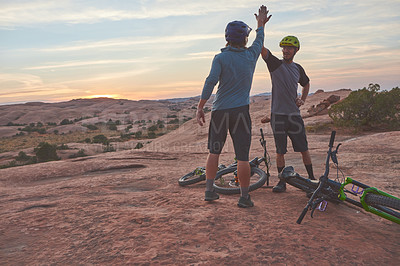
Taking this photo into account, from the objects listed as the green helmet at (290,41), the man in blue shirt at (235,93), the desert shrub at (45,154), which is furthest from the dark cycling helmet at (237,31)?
the desert shrub at (45,154)

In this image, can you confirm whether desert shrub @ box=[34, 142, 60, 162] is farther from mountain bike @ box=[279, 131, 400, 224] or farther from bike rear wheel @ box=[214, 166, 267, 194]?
mountain bike @ box=[279, 131, 400, 224]

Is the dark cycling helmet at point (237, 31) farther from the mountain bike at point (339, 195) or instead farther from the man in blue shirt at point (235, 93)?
the mountain bike at point (339, 195)

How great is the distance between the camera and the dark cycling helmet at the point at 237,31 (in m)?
3.65

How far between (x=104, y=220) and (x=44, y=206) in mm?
1564

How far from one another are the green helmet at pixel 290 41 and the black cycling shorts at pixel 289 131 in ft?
3.41

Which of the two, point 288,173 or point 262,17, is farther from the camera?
point 262,17

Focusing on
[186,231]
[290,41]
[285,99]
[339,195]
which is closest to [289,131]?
[285,99]

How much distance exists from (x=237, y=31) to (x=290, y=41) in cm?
118

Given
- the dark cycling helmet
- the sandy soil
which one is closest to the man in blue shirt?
the dark cycling helmet

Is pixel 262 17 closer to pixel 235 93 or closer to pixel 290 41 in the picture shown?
pixel 290 41

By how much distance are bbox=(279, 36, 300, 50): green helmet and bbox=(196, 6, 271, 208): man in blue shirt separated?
90 cm

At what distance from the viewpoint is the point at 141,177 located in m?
6.45

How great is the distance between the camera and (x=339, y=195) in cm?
323

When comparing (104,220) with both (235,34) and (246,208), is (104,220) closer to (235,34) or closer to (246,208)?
(246,208)
